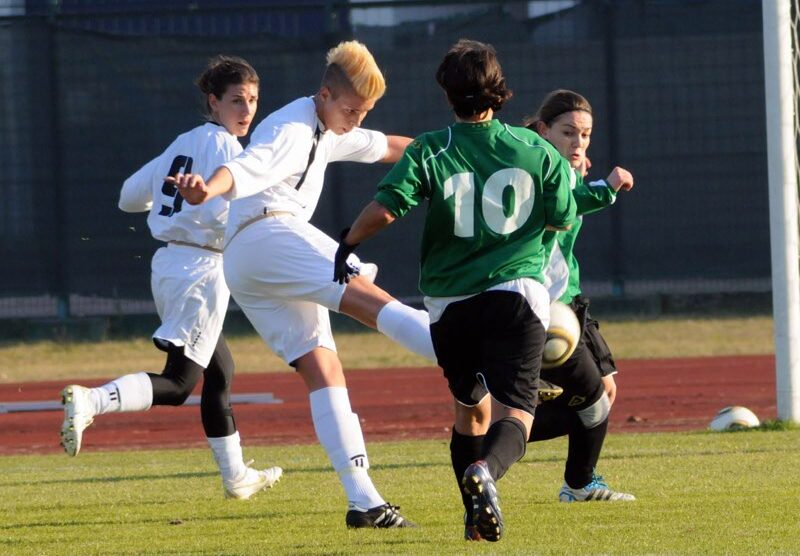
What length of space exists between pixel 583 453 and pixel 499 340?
1.46 m

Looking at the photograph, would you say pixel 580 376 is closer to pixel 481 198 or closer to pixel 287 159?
pixel 481 198

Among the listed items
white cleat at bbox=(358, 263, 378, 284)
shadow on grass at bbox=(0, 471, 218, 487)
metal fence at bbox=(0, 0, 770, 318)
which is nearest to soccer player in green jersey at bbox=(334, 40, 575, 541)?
white cleat at bbox=(358, 263, 378, 284)

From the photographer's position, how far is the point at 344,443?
522 cm

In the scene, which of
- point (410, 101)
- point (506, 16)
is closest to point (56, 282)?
point (410, 101)

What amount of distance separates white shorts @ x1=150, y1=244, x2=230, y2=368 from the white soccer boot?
1.73 m

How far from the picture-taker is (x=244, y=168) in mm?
4883

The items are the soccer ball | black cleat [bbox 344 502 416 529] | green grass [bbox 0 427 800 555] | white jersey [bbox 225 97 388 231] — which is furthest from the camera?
the soccer ball

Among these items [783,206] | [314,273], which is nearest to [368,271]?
[314,273]

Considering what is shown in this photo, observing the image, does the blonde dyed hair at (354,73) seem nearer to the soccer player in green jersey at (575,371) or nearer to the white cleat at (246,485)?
the soccer player in green jersey at (575,371)

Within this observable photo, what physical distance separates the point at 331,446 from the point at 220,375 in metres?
1.43

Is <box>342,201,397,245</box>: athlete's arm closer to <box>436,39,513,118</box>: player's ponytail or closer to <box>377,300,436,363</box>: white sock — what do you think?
<box>436,39,513,118</box>: player's ponytail

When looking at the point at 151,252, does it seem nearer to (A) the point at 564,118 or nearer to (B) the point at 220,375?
(B) the point at 220,375

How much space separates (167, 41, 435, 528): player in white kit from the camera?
512 cm

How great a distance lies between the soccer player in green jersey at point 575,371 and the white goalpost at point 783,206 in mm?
2774
